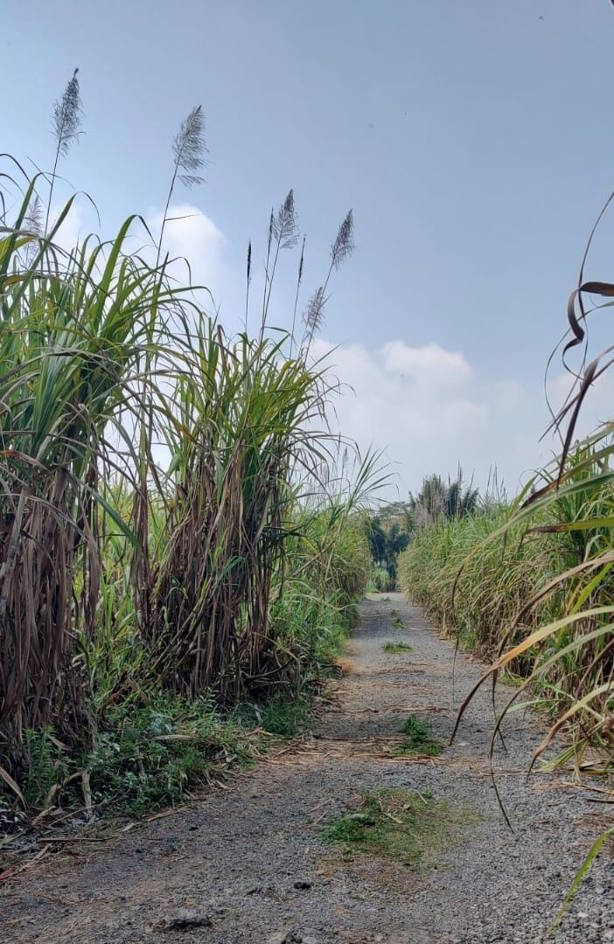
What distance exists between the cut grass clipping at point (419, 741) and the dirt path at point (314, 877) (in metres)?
0.19

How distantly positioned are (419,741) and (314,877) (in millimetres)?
1403

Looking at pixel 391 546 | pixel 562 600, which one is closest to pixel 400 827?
pixel 562 600

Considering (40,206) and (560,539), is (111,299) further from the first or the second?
(560,539)

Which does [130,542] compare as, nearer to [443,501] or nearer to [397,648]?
[397,648]

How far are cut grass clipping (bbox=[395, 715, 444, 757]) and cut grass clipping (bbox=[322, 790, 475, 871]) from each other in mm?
561

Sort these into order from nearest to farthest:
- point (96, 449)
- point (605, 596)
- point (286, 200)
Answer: point (96, 449) < point (605, 596) < point (286, 200)

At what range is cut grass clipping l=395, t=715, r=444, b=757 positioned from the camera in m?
2.85

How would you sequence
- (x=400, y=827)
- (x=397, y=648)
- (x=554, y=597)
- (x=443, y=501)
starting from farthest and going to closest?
(x=443, y=501) < (x=397, y=648) < (x=554, y=597) < (x=400, y=827)

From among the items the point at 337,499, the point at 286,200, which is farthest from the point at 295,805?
the point at 337,499

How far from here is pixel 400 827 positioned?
1995mm

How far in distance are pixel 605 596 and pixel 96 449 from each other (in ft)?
6.53

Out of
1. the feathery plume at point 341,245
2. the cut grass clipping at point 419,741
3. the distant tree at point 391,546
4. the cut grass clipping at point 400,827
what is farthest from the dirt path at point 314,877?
the distant tree at point 391,546

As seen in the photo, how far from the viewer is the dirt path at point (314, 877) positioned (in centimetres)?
142

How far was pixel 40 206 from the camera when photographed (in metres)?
2.28
